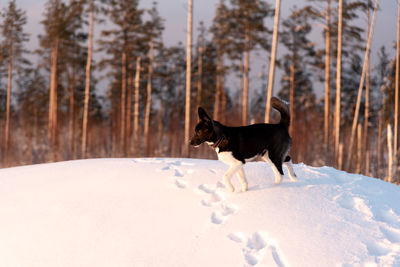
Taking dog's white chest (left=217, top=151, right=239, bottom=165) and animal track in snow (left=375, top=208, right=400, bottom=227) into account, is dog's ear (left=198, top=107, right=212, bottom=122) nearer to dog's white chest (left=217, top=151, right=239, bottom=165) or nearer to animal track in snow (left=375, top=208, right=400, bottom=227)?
dog's white chest (left=217, top=151, right=239, bottom=165)

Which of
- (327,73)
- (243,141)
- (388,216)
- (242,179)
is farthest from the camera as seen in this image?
(327,73)

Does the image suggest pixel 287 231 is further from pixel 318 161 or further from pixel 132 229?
pixel 318 161

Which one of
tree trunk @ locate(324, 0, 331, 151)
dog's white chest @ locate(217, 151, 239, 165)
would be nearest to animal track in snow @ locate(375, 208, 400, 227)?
dog's white chest @ locate(217, 151, 239, 165)

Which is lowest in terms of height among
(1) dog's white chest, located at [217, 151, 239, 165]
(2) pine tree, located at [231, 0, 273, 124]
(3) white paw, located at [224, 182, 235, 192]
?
(3) white paw, located at [224, 182, 235, 192]

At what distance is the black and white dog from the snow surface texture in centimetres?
52

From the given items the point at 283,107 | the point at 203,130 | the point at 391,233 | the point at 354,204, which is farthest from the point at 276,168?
the point at 391,233

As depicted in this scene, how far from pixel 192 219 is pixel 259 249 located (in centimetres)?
89

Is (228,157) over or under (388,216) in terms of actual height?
over

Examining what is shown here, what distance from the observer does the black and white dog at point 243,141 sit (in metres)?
4.17

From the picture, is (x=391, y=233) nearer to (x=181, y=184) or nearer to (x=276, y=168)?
(x=276, y=168)

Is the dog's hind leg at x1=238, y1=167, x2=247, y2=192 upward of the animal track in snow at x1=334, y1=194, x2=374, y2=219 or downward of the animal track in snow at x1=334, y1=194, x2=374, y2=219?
upward

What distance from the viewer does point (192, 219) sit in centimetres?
427

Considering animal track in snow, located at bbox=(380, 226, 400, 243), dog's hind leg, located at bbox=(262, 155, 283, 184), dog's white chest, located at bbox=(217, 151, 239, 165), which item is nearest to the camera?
animal track in snow, located at bbox=(380, 226, 400, 243)

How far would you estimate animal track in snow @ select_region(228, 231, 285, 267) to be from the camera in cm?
358
